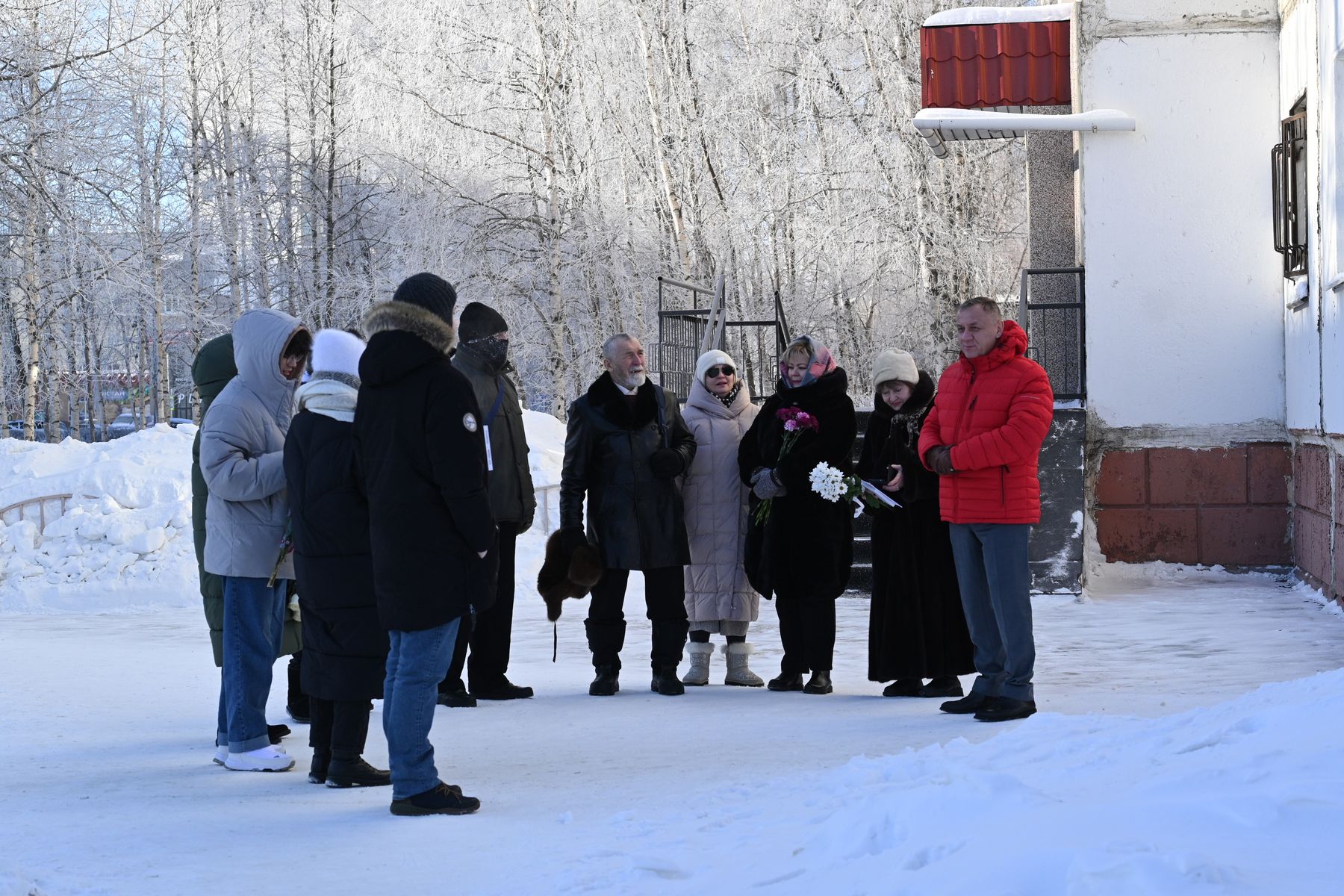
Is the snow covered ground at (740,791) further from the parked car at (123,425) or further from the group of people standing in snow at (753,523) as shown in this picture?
the parked car at (123,425)

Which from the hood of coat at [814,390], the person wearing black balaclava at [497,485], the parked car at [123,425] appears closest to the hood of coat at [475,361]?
the person wearing black balaclava at [497,485]

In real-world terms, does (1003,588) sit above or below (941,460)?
below

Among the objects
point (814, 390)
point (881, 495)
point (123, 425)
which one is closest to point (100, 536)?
point (814, 390)

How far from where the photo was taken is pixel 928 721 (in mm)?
5664

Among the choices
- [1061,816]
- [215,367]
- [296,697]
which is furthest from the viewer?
[296,697]

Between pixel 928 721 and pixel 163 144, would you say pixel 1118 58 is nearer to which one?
pixel 928 721

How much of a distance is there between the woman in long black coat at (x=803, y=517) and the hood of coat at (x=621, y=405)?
0.48m

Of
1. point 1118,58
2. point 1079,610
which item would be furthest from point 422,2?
point 1079,610

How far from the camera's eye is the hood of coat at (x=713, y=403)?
6934 mm

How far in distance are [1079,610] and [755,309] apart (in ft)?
50.3

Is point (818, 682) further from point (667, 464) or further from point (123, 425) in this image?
point (123, 425)

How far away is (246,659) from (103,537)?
25.5 ft

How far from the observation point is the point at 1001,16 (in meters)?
11.7

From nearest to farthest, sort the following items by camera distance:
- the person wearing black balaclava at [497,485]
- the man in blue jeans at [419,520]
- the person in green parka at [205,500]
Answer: the man in blue jeans at [419,520] → the person in green parka at [205,500] → the person wearing black balaclava at [497,485]
